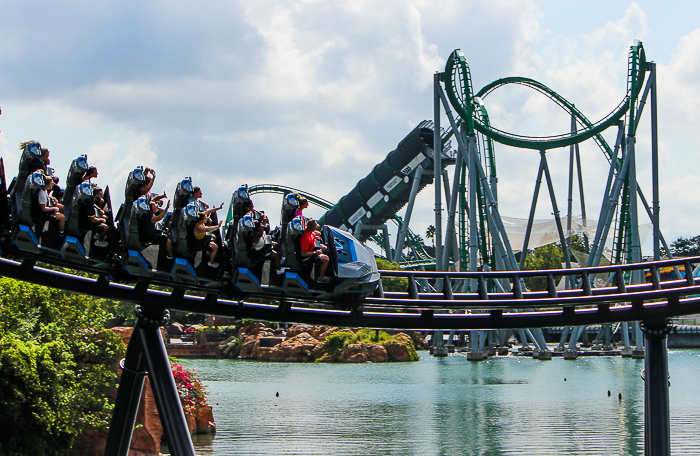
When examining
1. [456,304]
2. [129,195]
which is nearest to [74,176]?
[129,195]

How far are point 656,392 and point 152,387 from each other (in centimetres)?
597

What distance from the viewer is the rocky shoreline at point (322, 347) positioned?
44344 mm

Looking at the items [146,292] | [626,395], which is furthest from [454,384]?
[146,292]

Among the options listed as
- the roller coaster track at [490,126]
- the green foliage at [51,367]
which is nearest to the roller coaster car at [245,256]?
the green foliage at [51,367]

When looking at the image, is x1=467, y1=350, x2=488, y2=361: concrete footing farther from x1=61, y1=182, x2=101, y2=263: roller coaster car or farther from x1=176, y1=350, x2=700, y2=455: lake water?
x1=61, y1=182, x2=101, y2=263: roller coaster car

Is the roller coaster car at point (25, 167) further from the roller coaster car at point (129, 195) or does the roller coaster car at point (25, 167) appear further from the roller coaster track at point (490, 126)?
the roller coaster track at point (490, 126)

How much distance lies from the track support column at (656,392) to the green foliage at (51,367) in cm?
794

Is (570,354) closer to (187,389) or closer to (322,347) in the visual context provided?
(322,347)

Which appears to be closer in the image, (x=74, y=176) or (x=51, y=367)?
(x=74, y=176)

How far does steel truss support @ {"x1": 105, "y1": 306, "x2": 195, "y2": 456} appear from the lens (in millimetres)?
7672

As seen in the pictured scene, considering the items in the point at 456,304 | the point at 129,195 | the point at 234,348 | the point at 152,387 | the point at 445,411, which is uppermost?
the point at 129,195

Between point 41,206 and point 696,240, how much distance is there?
115 metres

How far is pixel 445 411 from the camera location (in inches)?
856

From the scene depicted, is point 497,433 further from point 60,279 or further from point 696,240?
point 696,240
